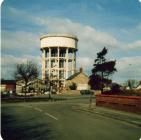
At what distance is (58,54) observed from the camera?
324ft

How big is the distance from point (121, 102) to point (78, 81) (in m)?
82.3

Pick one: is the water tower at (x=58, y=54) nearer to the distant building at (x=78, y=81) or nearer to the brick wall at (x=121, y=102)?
the distant building at (x=78, y=81)

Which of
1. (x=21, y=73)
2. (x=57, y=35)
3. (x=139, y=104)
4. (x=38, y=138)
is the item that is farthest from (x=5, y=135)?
(x=57, y=35)

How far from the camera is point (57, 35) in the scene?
98750 mm

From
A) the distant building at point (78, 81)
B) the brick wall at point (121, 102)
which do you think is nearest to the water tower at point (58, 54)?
the distant building at point (78, 81)

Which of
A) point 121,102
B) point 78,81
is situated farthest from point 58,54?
point 121,102

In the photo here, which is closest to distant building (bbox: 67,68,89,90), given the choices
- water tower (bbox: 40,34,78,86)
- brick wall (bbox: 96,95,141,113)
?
water tower (bbox: 40,34,78,86)

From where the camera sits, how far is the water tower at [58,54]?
322ft

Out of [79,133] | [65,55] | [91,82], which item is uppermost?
[65,55]

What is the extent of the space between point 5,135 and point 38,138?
1675mm

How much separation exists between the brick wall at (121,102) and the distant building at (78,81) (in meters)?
71.9

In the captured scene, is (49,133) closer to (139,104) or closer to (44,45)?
(139,104)

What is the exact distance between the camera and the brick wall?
2635 centimetres

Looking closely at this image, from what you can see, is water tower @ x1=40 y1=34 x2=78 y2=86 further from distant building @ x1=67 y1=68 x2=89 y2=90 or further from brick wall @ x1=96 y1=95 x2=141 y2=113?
brick wall @ x1=96 y1=95 x2=141 y2=113
